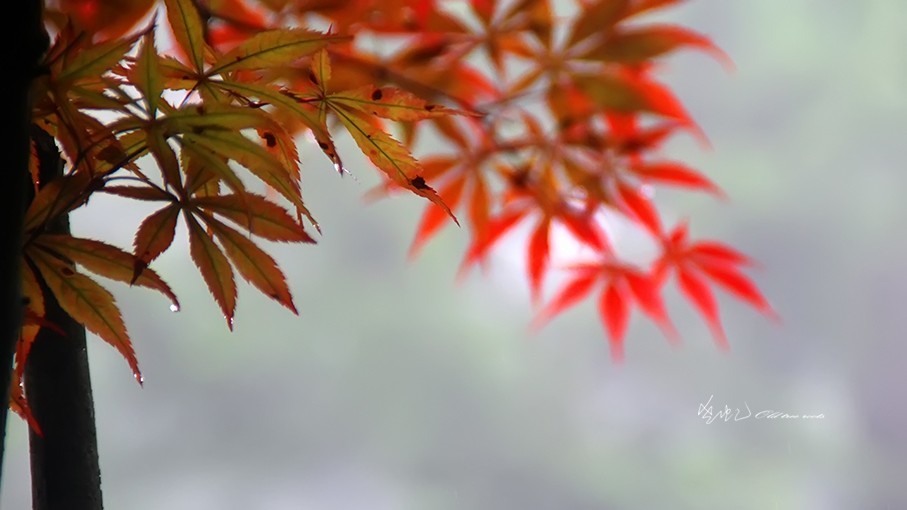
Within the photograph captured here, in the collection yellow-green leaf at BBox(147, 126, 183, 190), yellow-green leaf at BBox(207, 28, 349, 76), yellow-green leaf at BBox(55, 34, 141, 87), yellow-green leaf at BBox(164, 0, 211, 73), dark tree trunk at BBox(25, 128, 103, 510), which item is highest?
yellow-green leaf at BBox(164, 0, 211, 73)

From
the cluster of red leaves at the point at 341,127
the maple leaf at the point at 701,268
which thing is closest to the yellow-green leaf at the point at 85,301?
the cluster of red leaves at the point at 341,127

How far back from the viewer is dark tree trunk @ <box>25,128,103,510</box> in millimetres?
232

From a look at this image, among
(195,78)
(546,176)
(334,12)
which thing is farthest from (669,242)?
(195,78)

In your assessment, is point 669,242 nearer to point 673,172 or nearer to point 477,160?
point 673,172

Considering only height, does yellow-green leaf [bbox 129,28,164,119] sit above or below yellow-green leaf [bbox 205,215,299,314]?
above

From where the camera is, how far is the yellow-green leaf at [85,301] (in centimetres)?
23

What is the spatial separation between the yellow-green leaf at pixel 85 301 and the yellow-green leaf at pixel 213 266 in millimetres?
27

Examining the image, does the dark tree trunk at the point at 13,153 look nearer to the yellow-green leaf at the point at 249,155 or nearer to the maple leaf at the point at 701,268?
the yellow-green leaf at the point at 249,155

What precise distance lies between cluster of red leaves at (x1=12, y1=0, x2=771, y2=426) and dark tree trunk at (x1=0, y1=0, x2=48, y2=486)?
25 millimetres

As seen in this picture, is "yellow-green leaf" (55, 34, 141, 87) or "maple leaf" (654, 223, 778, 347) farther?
Answer: "maple leaf" (654, 223, 778, 347)

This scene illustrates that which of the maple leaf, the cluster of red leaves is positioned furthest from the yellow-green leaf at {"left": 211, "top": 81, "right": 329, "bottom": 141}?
the maple leaf

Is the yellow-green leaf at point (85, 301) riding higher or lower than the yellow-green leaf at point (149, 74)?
lower

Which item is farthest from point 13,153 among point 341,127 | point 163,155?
point 341,127

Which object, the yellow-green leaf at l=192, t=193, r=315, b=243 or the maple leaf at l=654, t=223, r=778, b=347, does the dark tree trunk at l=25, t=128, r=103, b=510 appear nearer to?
the yellow-green leaf at l=192, t=193, r=315, b=243
